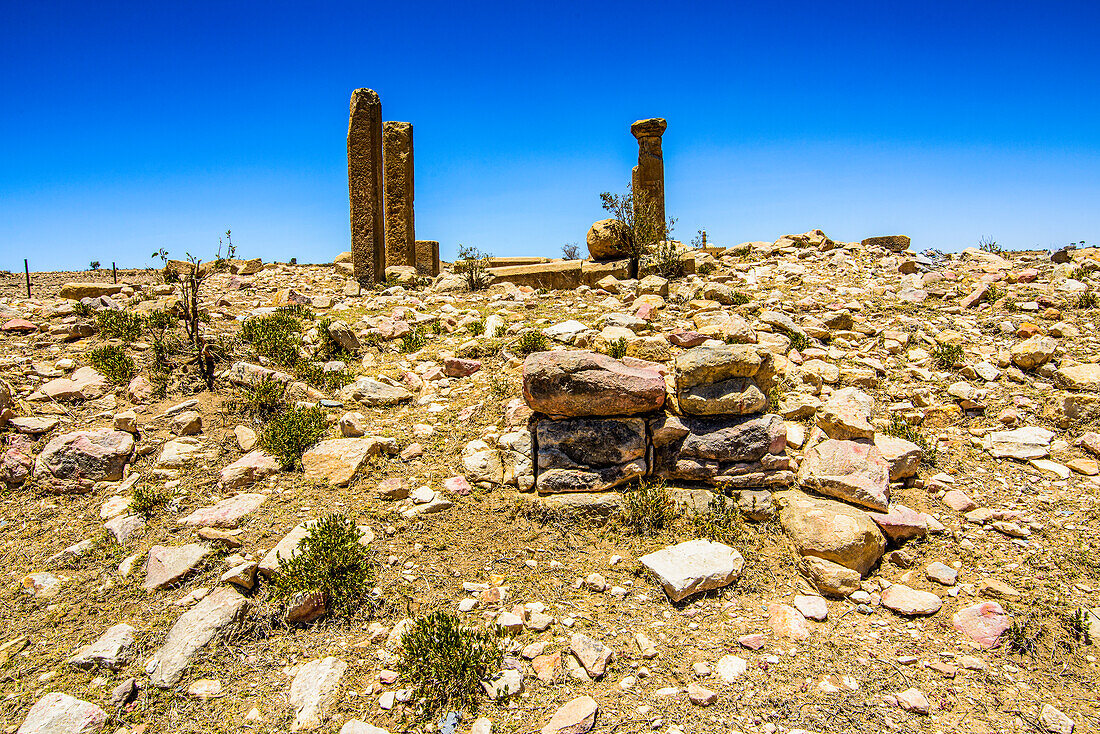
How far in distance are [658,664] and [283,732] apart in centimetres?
186

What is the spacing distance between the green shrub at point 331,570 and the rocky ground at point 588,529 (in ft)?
0.28

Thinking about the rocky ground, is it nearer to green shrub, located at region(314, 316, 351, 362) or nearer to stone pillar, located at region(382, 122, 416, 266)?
green shrub, located at region(314, 316, 351, 362)

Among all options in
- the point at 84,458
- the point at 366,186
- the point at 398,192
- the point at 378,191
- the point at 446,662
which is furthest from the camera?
the point at 398,192

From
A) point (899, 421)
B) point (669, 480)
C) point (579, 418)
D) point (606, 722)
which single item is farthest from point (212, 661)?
point (899, 421)

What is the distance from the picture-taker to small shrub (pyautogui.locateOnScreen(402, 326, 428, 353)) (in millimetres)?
6685

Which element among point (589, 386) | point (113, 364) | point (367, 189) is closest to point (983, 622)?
point (589, 386)

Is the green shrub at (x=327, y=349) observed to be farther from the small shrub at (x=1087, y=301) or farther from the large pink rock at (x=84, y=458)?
the small shrub at (x=1087, y=301)

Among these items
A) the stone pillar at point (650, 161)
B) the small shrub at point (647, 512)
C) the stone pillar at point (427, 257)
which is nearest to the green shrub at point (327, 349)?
the small shrub at point (647, 512)

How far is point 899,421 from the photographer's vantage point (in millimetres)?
5027

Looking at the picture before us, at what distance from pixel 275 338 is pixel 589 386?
12.2 feet

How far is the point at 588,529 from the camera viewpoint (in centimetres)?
416

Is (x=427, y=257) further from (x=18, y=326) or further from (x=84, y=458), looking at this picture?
(x=84, y=458)

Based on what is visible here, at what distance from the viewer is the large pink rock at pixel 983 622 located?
10.6 ft

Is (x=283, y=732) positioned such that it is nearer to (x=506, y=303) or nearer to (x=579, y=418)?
(x=579, y=418)
